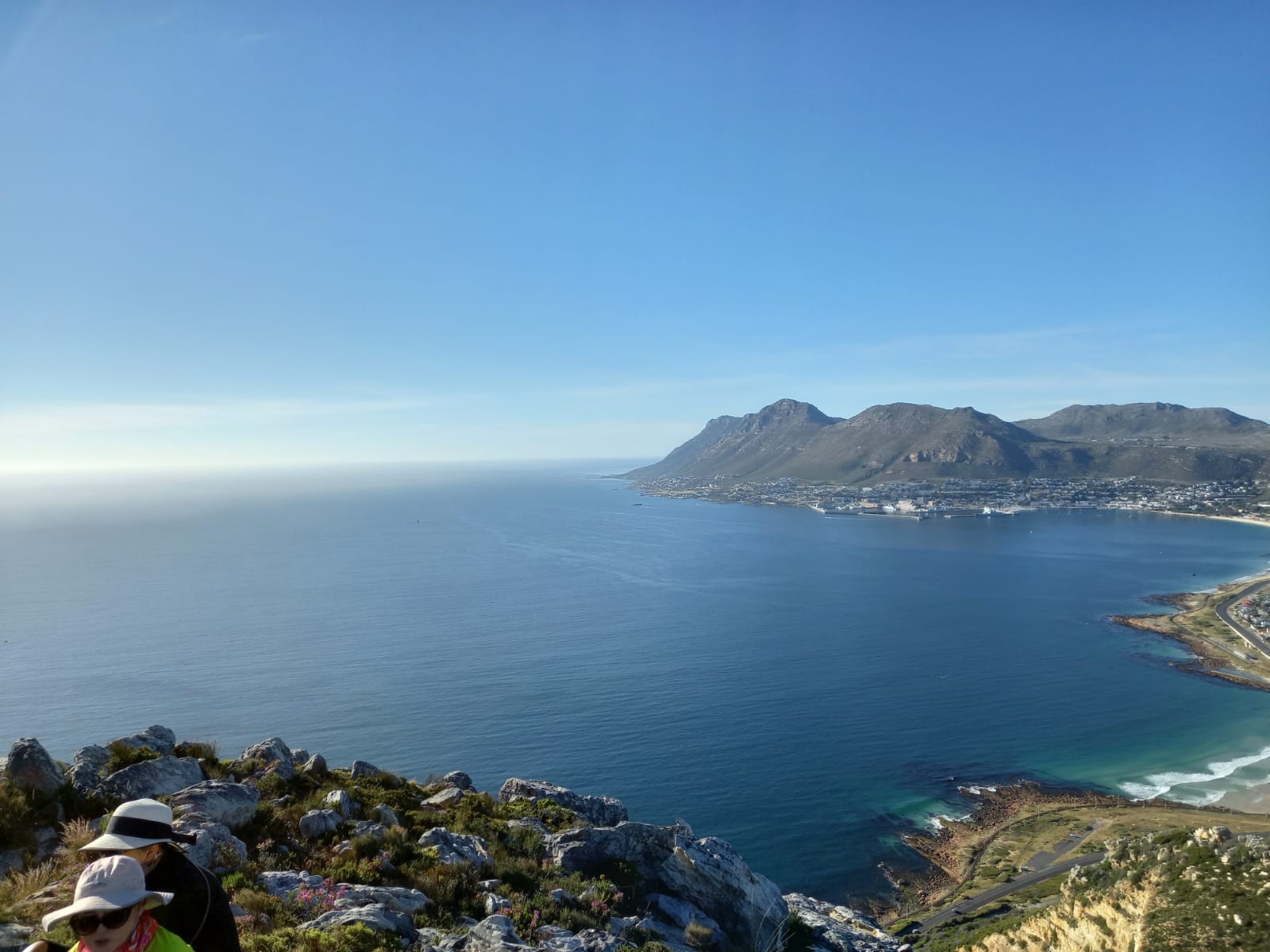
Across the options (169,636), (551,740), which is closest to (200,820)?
(551,740)

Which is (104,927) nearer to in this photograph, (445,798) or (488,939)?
(488,939)

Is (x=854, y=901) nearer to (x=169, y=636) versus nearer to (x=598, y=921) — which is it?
(x=598, y=921)

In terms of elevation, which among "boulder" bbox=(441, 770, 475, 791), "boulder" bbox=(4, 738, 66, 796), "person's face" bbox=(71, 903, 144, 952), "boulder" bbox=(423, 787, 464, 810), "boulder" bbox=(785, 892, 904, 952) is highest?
"person's face" bbox=(71, 903, 144, 952)

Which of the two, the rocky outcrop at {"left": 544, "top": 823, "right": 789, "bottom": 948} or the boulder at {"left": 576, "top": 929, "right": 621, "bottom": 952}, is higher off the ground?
the boulder at {"left": 576, "top": 929, "right": 621, "bottom": 952}

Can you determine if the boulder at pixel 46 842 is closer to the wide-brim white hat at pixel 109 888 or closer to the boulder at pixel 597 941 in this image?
the boulder at pixel 597 941

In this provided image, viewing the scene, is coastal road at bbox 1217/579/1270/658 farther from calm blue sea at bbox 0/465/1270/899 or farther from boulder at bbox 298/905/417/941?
boulder at bbox 298/905/417/941

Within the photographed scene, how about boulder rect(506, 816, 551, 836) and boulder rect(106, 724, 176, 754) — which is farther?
boulder rect(506, 816, 551, 836)

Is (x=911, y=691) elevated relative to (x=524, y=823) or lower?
lower

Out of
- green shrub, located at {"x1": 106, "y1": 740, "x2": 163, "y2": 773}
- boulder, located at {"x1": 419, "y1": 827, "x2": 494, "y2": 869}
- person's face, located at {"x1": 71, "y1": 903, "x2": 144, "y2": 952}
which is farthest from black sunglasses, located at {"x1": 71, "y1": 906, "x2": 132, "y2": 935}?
green shrub, located at {"x1": 106, "y1": 740, "x2": 163, "y2": 773}
